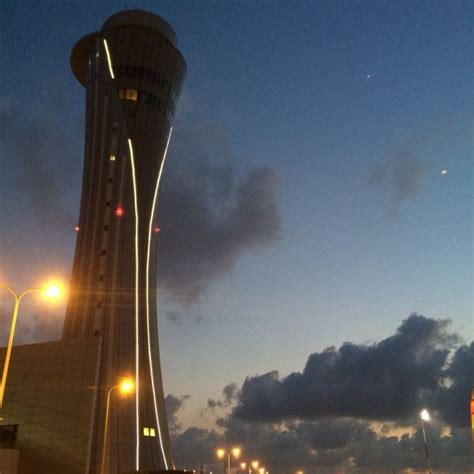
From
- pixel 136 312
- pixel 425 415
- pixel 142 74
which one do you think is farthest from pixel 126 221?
pixel 425 415

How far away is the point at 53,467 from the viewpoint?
148 ft

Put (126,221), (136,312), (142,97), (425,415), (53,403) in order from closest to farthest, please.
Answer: (425,415), (53,403), (136,312), (126,221), (142,97)

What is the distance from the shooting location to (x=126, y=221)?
59.5 meters

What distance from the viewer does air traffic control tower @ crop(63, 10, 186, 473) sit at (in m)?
51.5

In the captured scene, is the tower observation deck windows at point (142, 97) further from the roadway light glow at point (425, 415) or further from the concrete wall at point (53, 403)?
the roadway light glow at point (425, 415)

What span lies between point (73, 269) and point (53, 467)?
68.0ft

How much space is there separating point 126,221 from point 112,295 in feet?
27.2

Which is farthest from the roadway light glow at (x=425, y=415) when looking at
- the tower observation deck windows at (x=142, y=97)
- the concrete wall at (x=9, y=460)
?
the tower observation deck windows at (x=142, y=97)

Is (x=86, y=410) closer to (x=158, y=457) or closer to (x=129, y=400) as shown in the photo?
(x=129, y=400)

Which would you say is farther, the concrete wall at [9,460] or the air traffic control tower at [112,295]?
the air traffic control tower at [112,295]

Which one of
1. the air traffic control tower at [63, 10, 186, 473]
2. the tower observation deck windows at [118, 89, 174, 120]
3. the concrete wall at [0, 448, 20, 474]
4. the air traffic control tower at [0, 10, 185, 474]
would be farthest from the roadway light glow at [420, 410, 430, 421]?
the tower observation deck windows at [118, 89, 174, 120]

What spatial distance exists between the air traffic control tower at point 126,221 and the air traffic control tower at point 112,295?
113mm

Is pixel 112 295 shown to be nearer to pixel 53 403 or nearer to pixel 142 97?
pixel 53 403

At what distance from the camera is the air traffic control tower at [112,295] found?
47156mm
